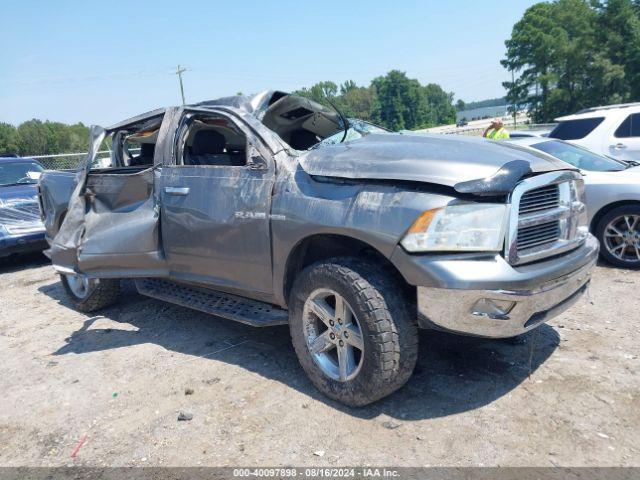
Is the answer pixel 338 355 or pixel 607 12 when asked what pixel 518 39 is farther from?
pixel 338 355

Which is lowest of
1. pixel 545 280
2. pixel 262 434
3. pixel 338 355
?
pixel 262 434

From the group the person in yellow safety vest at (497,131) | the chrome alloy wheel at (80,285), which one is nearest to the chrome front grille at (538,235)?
the chrome alloy wheel at (80,285)

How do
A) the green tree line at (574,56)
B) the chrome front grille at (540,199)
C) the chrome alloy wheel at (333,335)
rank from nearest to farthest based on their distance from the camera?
the chrome front grille at (540,199)
the chrome alloy wheel at (333,335)
the green tree line at (574,56)

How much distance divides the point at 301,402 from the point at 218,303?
1.18 meters

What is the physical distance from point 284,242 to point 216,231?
2.31 ft

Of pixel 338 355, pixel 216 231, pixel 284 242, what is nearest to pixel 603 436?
pixel 338 355

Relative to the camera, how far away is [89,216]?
180 inches

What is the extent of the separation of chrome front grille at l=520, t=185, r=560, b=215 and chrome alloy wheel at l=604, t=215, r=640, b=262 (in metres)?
3.07

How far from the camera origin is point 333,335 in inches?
118

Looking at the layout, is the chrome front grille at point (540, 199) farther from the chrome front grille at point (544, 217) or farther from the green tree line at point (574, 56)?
the green tree line at point (574, 56)

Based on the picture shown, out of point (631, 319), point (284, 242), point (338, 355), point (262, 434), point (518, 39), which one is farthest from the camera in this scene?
point (518, 39)

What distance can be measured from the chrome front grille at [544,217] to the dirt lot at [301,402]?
35.0 inches

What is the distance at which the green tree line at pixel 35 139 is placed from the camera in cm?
8775

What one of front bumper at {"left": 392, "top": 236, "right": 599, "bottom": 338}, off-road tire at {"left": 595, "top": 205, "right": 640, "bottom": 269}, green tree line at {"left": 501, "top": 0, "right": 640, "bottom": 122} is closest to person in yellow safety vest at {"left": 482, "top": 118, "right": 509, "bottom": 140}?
off-road tire at {"left": 595, "top": 205, "right": 640, "bottom": 269}
